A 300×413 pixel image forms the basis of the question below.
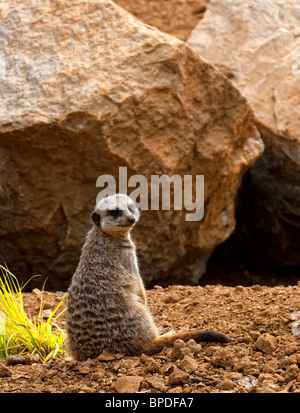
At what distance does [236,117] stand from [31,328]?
8.98 ft

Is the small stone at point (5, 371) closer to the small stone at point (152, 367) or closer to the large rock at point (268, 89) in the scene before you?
the small stone at point (152, 367)

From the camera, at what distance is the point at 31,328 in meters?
3.32

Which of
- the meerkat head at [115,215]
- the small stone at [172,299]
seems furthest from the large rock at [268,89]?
the meerkat head at [115,215]

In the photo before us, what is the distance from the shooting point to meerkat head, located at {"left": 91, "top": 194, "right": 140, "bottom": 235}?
3.20 m

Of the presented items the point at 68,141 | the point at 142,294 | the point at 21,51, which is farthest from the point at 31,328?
the point at 21,51

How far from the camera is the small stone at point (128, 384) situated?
2590 mm

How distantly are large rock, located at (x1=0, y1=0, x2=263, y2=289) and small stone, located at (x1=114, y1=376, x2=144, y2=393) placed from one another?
236cm

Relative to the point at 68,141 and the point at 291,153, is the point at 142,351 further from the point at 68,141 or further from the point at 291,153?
the point at 291,153

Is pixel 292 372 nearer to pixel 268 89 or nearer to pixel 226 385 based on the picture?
pixel 226 385

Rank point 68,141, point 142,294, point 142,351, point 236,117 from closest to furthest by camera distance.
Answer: point 142,351 → point 142,294 → point 68,141 → point 236,117

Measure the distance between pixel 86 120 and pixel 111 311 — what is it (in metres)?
2.00

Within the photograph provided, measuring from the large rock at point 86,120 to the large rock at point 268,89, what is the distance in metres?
0.55

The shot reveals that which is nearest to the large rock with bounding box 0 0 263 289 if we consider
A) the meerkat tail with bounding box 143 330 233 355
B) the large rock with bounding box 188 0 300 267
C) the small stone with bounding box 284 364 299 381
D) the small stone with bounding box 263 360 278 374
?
the large rock with bounding box 188 0 300 267
